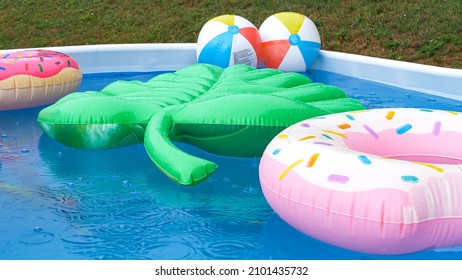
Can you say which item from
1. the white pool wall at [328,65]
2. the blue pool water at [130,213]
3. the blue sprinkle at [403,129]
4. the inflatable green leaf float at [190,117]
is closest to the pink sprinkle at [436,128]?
the blue sprinkle at [403,129]

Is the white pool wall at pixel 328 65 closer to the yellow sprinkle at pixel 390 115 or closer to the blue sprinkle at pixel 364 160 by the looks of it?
the yellow sprinkle at pixel 390 115

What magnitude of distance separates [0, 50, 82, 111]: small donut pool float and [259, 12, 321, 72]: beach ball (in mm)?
2008

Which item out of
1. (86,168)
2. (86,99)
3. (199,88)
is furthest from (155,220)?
(199,88)

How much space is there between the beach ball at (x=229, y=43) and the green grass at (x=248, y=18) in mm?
1524

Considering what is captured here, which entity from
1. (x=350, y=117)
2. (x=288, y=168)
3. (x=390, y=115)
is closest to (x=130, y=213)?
(x=288, y=168)

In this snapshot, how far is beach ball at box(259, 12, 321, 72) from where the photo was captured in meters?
6.27

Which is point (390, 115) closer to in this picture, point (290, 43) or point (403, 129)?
point (403, 129)

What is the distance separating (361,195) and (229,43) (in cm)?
394

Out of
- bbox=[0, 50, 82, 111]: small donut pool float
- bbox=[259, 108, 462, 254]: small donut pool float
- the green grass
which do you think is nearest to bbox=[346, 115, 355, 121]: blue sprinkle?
bbox=[259, 108, 462, 254]: small donut pool float

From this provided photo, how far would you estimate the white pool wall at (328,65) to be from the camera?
543 cm

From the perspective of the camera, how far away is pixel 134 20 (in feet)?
28.9

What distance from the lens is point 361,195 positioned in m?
2.28

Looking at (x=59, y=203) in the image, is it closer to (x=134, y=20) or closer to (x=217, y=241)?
(x=217, y=241)

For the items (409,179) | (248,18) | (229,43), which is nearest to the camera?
(409,179)
